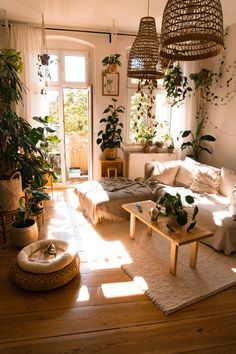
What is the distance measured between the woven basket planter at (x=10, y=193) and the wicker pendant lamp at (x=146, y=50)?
1852mm

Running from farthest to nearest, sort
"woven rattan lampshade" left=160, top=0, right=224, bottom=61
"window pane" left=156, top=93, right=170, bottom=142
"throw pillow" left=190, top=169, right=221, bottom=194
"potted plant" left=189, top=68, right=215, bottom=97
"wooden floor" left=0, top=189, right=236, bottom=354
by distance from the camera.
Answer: "window pane" left=156, top=93, right=170, bottom=142, "potted plant" left=189, top=68, right=215, bottom=97, "throw pillow" left=190, top=169, right=221, bottom=194, "wooden floor" left=0, top=189, right=236, bottom=354, "woven rattan lampshade" left=160, top=0, right=224, bottom=61

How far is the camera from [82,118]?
5238mm

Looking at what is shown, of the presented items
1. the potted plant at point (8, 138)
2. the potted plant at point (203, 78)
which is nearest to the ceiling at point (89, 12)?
the potted plant at point (203, 78)

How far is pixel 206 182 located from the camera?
400 centimetres

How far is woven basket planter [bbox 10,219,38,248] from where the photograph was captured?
9.42 feet

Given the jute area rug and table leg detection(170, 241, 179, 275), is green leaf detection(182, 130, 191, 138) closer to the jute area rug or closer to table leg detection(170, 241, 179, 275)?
the jute area rug

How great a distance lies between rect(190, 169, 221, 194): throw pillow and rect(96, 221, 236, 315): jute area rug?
43.1 inches

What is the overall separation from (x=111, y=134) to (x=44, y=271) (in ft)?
10.2

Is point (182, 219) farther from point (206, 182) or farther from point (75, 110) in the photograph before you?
point (75, 110)

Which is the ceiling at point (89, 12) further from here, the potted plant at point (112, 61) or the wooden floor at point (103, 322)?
the wooden floor at point (103, 322)

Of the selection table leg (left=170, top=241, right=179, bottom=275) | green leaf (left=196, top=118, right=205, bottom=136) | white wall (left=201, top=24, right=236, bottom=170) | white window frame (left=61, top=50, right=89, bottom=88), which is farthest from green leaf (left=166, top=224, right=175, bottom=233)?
white window frame (left=61, top=50, right=89, bottom=88)

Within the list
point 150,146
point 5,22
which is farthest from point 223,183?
point 5,22

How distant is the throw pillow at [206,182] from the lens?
395 centimetres

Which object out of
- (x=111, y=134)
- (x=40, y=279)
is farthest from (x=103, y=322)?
(x=111, y=134)
